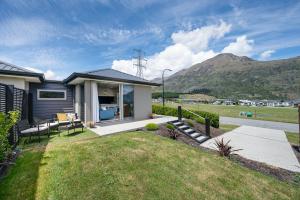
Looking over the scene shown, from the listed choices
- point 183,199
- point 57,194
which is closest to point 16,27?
point 57,194

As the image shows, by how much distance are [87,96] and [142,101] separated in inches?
183

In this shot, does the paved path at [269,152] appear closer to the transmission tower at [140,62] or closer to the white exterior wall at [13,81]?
the white exterior wall at [13,81]

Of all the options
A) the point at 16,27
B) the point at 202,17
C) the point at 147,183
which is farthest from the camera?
the point at 202,17

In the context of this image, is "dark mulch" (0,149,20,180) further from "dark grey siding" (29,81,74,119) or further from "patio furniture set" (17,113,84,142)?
"dark grey siding" (29,81,74,119)

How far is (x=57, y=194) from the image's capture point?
10.8 ft

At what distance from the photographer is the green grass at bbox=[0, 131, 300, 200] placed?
351 cm

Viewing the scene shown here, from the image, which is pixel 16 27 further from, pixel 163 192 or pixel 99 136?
pixel 163 192

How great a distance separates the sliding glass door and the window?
5.02 meters

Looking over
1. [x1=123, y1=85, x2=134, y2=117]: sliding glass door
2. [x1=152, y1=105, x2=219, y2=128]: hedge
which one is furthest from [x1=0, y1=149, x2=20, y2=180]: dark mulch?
[x1=152, y1=105, x2=219, y2=128]: hedge

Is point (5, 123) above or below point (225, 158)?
above

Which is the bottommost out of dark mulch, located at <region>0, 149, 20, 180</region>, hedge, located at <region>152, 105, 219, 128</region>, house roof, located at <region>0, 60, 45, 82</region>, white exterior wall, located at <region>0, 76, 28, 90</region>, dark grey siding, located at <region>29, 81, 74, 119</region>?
dark mulch, located at <region>0, 149, 20, 180</region>

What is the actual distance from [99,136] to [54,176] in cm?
342

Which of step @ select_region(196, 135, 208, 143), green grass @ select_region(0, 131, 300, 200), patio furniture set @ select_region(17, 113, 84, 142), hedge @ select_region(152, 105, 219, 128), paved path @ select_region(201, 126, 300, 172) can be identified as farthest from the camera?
hedge @ select_region(152, 105, 219, 128)

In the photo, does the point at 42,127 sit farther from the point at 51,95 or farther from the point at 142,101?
the point at 142,101
